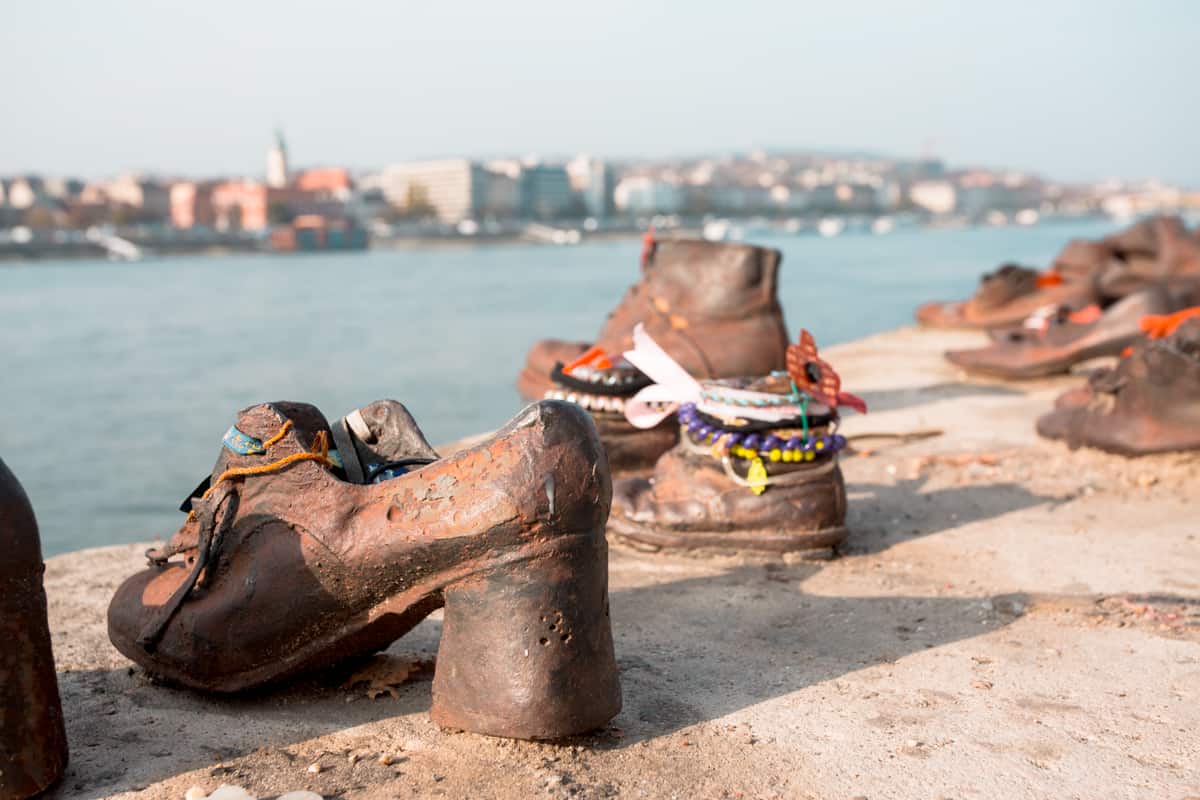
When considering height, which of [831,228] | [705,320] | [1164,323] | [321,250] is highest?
[705,320]

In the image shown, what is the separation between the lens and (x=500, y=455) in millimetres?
2438

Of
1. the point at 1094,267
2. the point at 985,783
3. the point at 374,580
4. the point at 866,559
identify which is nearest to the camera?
the point at 985,783

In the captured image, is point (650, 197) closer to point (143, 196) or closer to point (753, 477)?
point (143, 196)

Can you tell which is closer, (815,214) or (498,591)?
(498,591)

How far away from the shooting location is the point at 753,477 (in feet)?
14.0

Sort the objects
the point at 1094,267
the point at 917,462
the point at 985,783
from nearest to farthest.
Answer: the point at 985,783 → the point at 917,462 → the point at 1094,267

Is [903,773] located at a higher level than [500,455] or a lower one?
lower

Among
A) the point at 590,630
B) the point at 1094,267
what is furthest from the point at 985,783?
the point at 1094,267

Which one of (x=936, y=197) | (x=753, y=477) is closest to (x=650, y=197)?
(x=936, y=197)

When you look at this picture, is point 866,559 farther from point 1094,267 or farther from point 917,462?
point 1094,267

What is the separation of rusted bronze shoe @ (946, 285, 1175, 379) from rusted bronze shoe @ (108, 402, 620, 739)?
A: 642cm

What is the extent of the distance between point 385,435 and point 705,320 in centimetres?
270

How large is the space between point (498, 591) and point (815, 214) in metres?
148

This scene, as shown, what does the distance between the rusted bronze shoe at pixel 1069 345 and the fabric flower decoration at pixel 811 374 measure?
14.3ft
